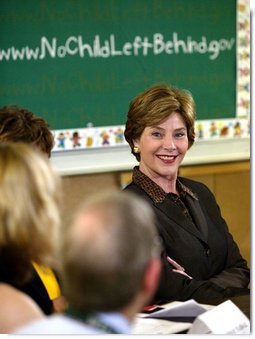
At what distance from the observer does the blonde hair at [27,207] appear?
1.13 metres

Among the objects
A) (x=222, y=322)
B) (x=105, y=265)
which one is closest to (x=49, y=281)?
(x=222, y=322)

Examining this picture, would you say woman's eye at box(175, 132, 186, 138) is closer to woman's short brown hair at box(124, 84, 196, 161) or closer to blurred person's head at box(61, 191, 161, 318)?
woman's short brown hair at box(124, 84, 196, 161)

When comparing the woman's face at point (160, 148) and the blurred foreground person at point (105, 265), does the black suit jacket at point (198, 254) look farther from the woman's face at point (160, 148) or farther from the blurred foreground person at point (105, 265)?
the blurred foreground person at point (105, 265)

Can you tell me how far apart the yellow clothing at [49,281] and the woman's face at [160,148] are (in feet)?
2.16

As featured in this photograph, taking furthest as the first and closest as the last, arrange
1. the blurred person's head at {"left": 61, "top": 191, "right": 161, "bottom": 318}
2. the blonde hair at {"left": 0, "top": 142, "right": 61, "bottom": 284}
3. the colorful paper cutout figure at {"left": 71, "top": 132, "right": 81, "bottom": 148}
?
the colorful paper cutout figure at {"left": 71, "top": 132, "right": 81, "bottom": 148} → the blonde hair at {"left": 0, "top": 142, "right": 61, "bottom": 284} → the blurred person's head at {"left": 61, "top": 191, "right": 161, "bottom": 318}

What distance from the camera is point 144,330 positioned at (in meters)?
1.82

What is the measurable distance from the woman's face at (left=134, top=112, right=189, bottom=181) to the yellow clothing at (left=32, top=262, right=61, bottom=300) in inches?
25.9

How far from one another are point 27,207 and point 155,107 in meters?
1.29

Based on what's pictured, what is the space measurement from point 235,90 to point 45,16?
1.07 m

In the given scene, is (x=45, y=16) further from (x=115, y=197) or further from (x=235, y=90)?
(x=115, y=197)

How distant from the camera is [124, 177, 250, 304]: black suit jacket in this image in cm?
221

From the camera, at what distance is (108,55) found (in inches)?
138

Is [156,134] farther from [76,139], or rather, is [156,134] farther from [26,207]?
[26,207]

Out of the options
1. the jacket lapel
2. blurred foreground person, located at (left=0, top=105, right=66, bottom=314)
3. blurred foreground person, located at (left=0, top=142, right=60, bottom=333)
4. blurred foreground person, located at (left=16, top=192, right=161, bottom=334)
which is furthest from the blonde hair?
the jacket lapel
